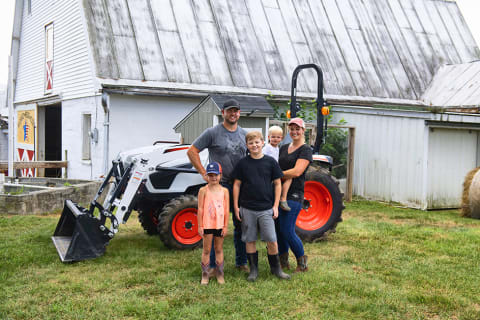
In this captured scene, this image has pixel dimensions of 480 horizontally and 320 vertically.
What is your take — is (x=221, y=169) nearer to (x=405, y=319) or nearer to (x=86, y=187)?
(x=405, y=319)

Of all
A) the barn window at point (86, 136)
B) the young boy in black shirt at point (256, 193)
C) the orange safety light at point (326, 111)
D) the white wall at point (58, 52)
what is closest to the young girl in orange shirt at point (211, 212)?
the young boy in black shirt at point (256, 193)

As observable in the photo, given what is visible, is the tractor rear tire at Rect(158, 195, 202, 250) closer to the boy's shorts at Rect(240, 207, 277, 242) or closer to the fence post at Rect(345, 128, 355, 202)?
the boy's shorts at Rect(240, 207, 277, 242)

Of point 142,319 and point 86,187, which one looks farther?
point 86,187

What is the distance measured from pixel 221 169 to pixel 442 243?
375 cm

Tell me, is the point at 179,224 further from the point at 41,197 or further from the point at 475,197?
the point at 475,197

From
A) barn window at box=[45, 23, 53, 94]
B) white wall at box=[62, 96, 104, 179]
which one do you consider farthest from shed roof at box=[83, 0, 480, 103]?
barn window at box=[45, 23, 53, 94]

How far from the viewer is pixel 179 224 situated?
6.69 meters

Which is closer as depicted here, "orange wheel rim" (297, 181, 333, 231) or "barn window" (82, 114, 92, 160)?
"orange wheel rim" (297, 181, 333, 231)

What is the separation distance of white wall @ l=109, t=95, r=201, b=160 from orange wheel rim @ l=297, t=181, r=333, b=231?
6.49 meters

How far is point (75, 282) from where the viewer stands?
17.4ft

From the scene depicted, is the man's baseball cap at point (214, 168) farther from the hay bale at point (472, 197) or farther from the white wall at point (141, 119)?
the white wall at point (141, 119)

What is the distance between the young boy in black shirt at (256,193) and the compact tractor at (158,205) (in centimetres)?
149

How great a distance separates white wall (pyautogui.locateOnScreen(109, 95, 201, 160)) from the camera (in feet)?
42.4

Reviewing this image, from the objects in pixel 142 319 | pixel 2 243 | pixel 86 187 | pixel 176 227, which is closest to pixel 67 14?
pixel 86 187
